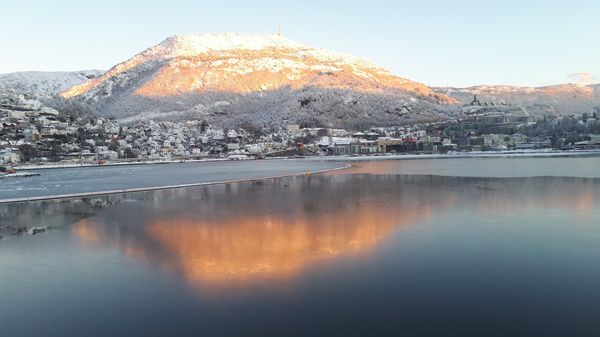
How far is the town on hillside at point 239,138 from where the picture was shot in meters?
55.5

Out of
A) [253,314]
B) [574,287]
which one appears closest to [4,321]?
[253,314]

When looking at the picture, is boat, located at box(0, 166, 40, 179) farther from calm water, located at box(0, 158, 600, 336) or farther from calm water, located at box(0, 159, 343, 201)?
calm water, located at box(0, 158, 600, 336)

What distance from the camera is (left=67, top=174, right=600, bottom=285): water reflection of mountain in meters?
7.27

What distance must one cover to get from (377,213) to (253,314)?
7388mm

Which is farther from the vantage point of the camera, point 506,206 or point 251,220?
point 506,206

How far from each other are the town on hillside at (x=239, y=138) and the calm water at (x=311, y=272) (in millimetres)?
46945

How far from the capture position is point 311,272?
6461 millimetres

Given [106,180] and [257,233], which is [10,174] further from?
[257,233]

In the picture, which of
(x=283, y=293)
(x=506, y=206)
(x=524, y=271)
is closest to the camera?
(x=283, y=293)

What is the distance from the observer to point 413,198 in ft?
48.9

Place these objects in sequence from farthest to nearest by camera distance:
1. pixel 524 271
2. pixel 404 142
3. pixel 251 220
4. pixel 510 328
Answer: pixel 404 142
pixel 251 220
pixel 524 271
pixel 510 328

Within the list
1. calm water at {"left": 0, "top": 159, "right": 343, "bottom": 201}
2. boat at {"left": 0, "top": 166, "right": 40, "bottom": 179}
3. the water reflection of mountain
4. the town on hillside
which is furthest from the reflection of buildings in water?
the town on hillside

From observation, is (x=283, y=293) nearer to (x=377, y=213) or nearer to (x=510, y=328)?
(x=510, y=328)

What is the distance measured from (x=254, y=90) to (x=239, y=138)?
37.4 metres
